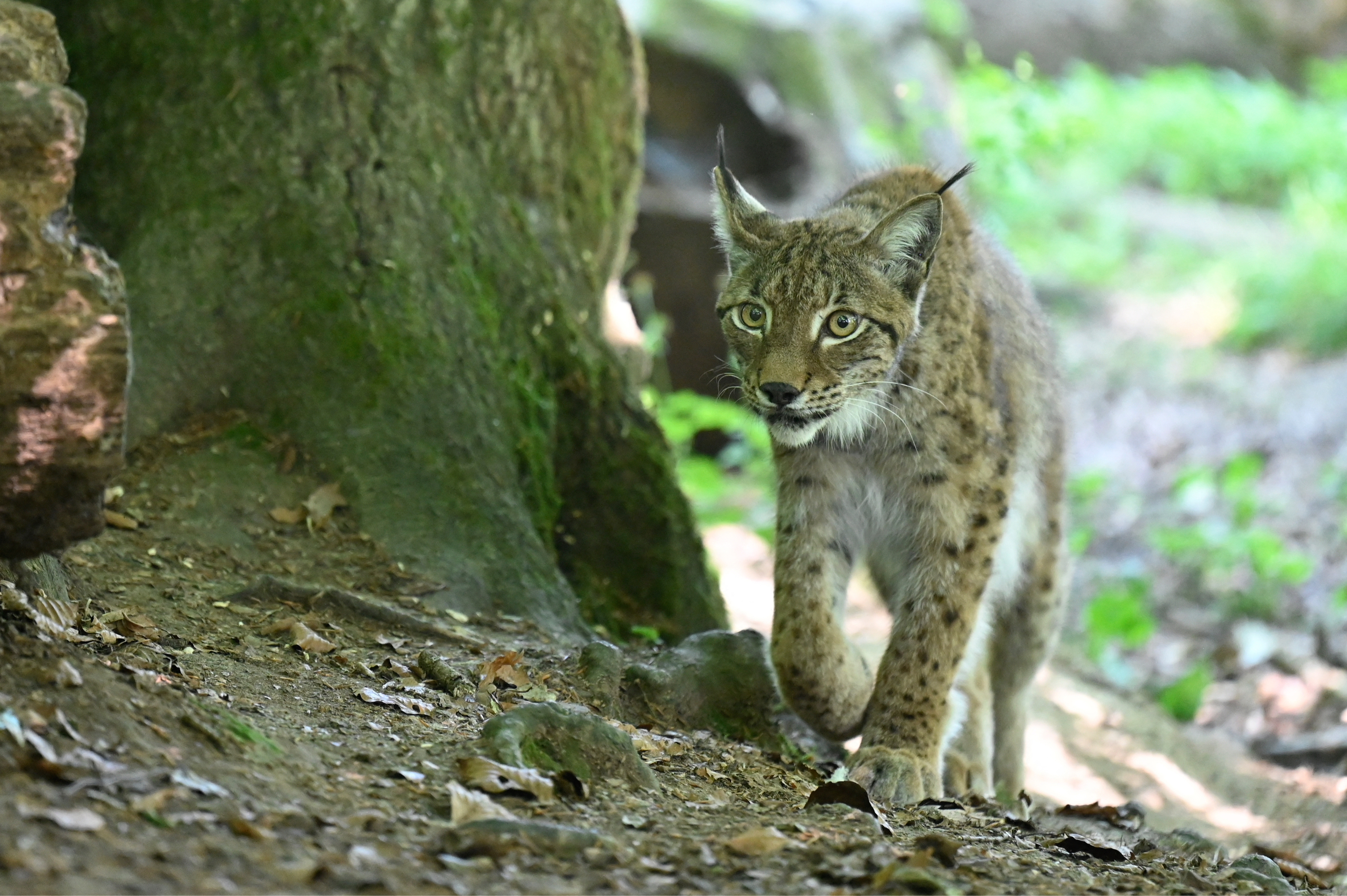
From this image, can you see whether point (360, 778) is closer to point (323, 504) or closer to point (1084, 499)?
point (323, 504)

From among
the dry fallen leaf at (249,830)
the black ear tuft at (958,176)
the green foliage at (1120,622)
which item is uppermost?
the black ear tuft at (958,176)

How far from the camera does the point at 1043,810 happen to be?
5.27 m

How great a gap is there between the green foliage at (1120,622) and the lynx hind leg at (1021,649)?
10.1ft

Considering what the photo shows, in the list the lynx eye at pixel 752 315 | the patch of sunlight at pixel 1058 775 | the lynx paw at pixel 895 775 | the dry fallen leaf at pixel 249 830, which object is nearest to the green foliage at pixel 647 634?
the lynx paw at pixel 895 775

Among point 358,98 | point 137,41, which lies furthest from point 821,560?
point 137,41

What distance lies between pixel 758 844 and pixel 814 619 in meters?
1.88

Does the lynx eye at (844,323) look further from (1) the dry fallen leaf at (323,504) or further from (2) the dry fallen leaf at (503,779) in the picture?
(2) the dry fallen leaf at (503,779)

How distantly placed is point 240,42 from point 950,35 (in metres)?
11.8

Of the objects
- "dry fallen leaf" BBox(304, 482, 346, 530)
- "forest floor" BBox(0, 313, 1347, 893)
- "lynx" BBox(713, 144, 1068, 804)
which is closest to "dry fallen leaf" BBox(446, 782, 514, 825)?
"forest floor" BBox(0, 313, 1347, 893)

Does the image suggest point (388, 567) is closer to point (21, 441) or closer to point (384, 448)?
point (384, 448)

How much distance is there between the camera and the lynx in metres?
4.68

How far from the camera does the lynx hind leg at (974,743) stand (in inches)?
215

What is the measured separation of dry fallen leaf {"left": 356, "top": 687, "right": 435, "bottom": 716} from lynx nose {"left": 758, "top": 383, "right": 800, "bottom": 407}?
1.54 metres

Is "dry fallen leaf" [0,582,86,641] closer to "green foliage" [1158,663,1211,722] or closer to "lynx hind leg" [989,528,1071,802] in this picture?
"lynx hind leg" [989,528,1071,802]
